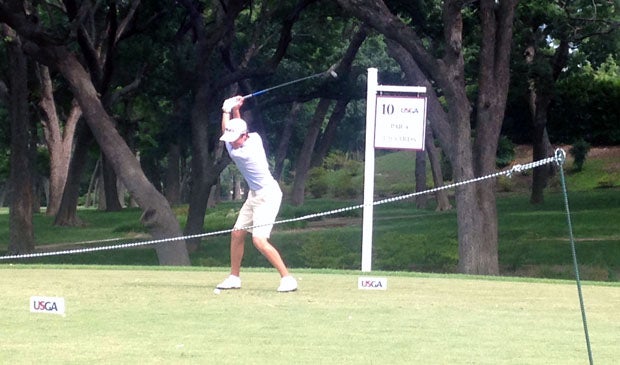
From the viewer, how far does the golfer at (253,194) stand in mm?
12812

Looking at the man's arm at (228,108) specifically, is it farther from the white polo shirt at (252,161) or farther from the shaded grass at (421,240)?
the shaded grass at (421,240)

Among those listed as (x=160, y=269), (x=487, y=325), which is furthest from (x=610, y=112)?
(x=487, y=325)

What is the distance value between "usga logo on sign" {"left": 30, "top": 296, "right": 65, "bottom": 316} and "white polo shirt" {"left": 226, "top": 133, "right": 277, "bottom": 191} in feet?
9.89

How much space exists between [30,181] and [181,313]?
20791 millimetres

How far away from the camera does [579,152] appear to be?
4641cm

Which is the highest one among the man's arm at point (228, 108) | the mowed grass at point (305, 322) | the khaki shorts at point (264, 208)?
the man's arm at point (228, 108)

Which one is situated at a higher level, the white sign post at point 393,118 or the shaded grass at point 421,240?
the white sign post at point 393,118

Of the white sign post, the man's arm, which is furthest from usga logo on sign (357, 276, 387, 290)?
the white sign post

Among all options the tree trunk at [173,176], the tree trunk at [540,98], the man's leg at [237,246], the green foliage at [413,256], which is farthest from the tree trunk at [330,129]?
the man's leg at [237,246]

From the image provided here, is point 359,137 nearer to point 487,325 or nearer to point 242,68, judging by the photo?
point 242,68

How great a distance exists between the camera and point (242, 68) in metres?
29.7

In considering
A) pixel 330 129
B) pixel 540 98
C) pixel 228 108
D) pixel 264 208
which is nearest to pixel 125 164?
pixel 228 108

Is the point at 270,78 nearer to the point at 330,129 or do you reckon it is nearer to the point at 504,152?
the point at 504,152

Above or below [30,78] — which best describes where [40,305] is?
below
